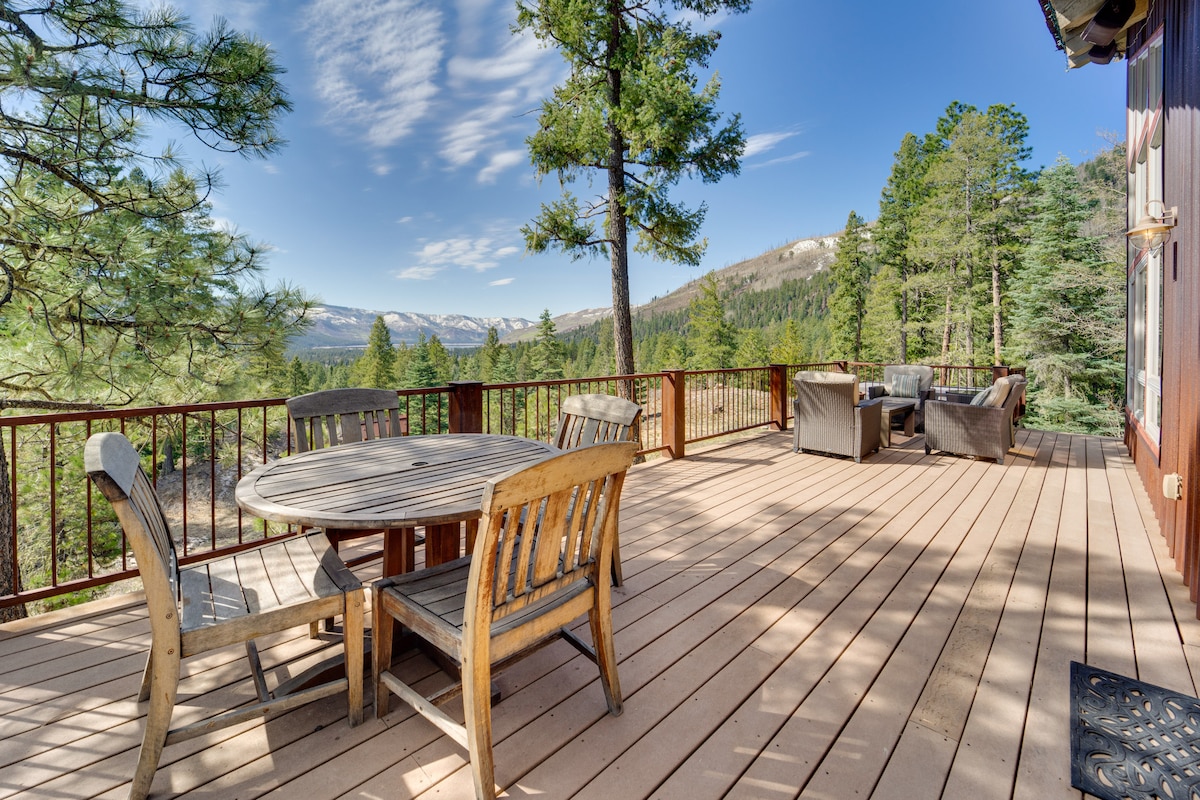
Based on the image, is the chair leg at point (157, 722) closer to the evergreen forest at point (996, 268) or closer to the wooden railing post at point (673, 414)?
the wooden railing post at point (673, 414)

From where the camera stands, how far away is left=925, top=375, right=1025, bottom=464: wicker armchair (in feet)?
16.8

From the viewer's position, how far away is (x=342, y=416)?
2764mm

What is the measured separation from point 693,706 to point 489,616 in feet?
2.79

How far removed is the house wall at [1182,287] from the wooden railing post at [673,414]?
3472 millimetres

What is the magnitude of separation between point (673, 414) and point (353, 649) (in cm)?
423

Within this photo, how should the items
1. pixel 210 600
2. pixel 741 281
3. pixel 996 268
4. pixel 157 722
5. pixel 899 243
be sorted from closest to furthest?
pixel 157 722 < pixel 210 600 < pixel 996 268 < pixel 899 243 < pixel 741 281

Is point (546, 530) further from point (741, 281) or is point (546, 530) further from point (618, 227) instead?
point (741, 281)

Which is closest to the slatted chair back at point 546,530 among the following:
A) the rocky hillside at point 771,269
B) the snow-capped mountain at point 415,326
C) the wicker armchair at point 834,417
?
the wicker armchair at point 834,417

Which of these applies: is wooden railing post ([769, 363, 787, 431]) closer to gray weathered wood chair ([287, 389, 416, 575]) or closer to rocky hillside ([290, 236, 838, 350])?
gray weathered wood chair ([287, 389, 416, 575])

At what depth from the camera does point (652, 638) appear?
6.86 ft

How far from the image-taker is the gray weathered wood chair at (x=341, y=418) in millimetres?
2574

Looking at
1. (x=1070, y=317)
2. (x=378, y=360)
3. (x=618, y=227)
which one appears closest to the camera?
(x=618, y=227)

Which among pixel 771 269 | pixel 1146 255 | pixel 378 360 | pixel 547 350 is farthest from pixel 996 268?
pixel 771 269

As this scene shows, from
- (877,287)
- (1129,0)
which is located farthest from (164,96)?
(877,287)
